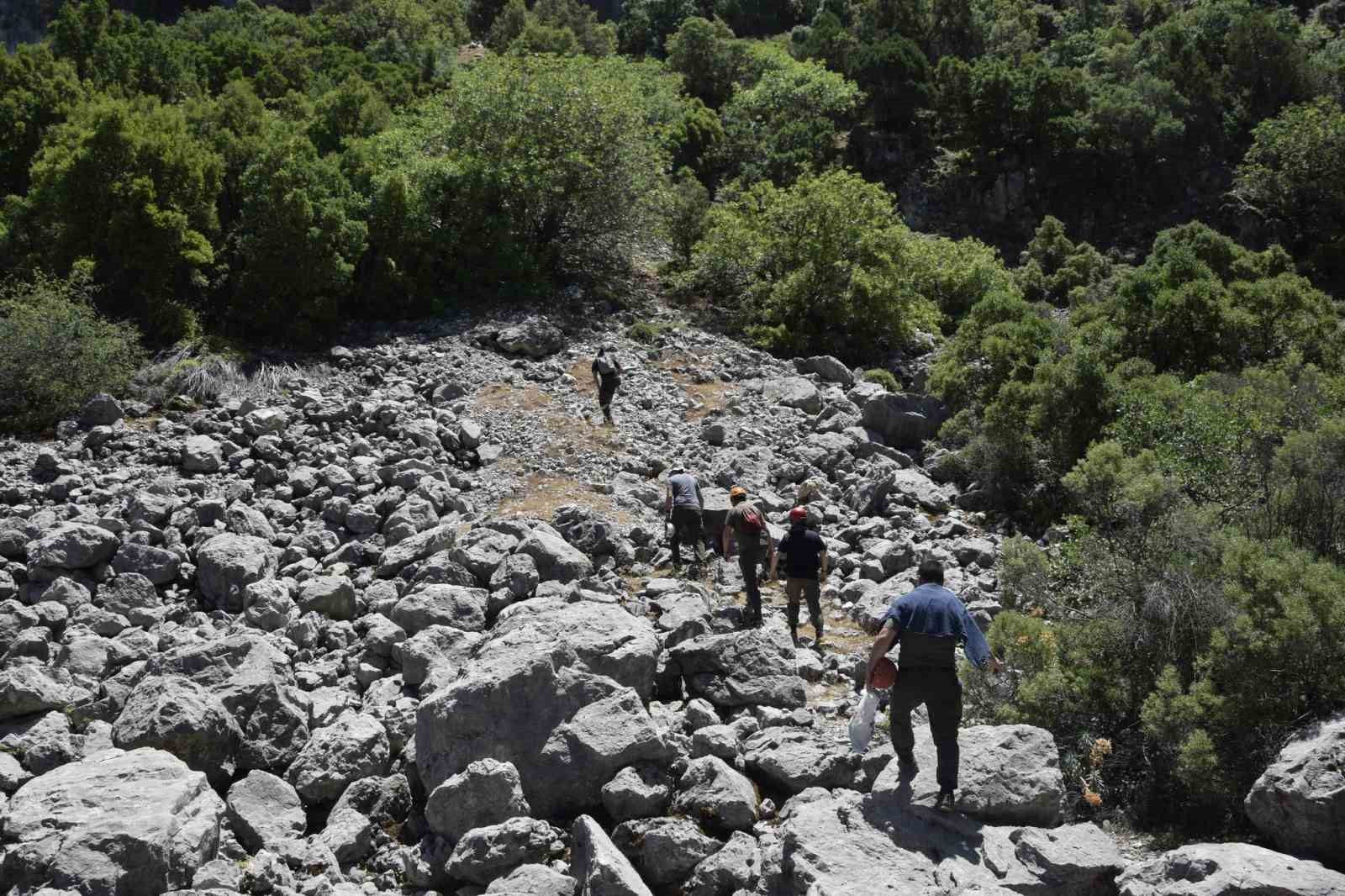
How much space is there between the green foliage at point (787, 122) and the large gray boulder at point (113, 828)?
111 ft

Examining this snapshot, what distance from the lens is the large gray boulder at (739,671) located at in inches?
401

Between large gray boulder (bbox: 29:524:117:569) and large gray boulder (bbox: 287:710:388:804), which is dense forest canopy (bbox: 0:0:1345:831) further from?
large gray boulder (bbox: 287:710:388:804)

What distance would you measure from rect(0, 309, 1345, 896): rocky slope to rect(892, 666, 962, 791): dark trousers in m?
0.29

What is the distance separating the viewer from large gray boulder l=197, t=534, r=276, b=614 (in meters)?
12.7

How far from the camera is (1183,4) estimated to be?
5953cm

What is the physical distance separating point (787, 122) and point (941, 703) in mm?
38335

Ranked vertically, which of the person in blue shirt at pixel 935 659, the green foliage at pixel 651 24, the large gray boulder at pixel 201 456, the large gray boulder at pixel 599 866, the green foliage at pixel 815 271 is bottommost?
the large gray boulder at pixel 599 866

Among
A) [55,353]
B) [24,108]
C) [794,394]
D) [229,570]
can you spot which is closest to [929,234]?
[794,394]

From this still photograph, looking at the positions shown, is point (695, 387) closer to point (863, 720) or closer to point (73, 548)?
point (73, 548)

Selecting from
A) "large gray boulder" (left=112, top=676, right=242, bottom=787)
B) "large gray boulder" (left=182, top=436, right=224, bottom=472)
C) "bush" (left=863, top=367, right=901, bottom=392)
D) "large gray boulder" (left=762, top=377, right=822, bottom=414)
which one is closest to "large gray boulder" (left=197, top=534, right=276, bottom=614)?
"large gray boulder" (left=182, top=436, right=224, bottom=472)

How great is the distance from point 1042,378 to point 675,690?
430 inches

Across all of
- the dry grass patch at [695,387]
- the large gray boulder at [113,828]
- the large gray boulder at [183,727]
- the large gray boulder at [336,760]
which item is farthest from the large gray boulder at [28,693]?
the dry grass patch at [695,387]

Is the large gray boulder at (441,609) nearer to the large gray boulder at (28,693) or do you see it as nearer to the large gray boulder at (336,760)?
the large gray boulder at (336,760)

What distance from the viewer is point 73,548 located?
1275cm
